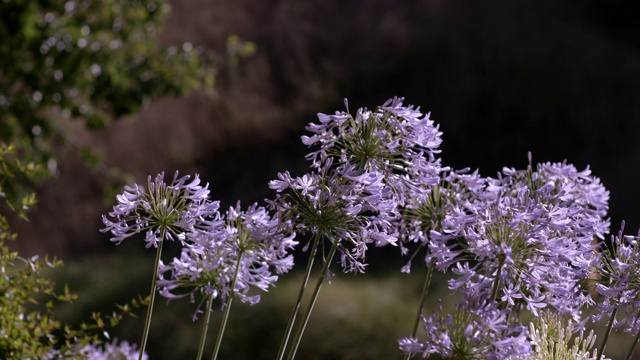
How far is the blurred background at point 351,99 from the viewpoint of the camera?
8656mm

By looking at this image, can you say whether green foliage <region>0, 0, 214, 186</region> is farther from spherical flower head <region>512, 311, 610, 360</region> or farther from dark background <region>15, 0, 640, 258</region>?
spherical flower head <region>512, 311, 610, 360</region>

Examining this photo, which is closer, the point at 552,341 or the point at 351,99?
the point at 552,341

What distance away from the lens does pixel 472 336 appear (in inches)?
43.1

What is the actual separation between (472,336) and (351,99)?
8.87 metres

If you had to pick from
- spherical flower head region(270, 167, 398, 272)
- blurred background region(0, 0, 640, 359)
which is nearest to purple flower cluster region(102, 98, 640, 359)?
spherical flower head region(270, 167, 398, 272)

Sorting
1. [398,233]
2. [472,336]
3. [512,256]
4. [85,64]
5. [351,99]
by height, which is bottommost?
[472,336]

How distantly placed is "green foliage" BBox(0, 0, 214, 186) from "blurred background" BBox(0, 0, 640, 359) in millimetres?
2446

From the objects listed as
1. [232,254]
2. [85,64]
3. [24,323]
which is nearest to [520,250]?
[232,254]

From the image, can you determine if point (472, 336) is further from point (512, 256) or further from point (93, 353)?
point (93, 353)

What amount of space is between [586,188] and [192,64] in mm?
3998

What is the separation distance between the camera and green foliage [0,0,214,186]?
500cm

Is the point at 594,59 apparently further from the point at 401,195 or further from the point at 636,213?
the point at 401,195

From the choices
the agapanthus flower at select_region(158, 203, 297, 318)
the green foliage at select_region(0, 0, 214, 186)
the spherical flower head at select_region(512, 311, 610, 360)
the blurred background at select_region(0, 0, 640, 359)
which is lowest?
the spherical flower head at select_region(512, 311, 610, 360)

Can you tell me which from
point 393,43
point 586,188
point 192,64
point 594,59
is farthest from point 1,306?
point 594,59
